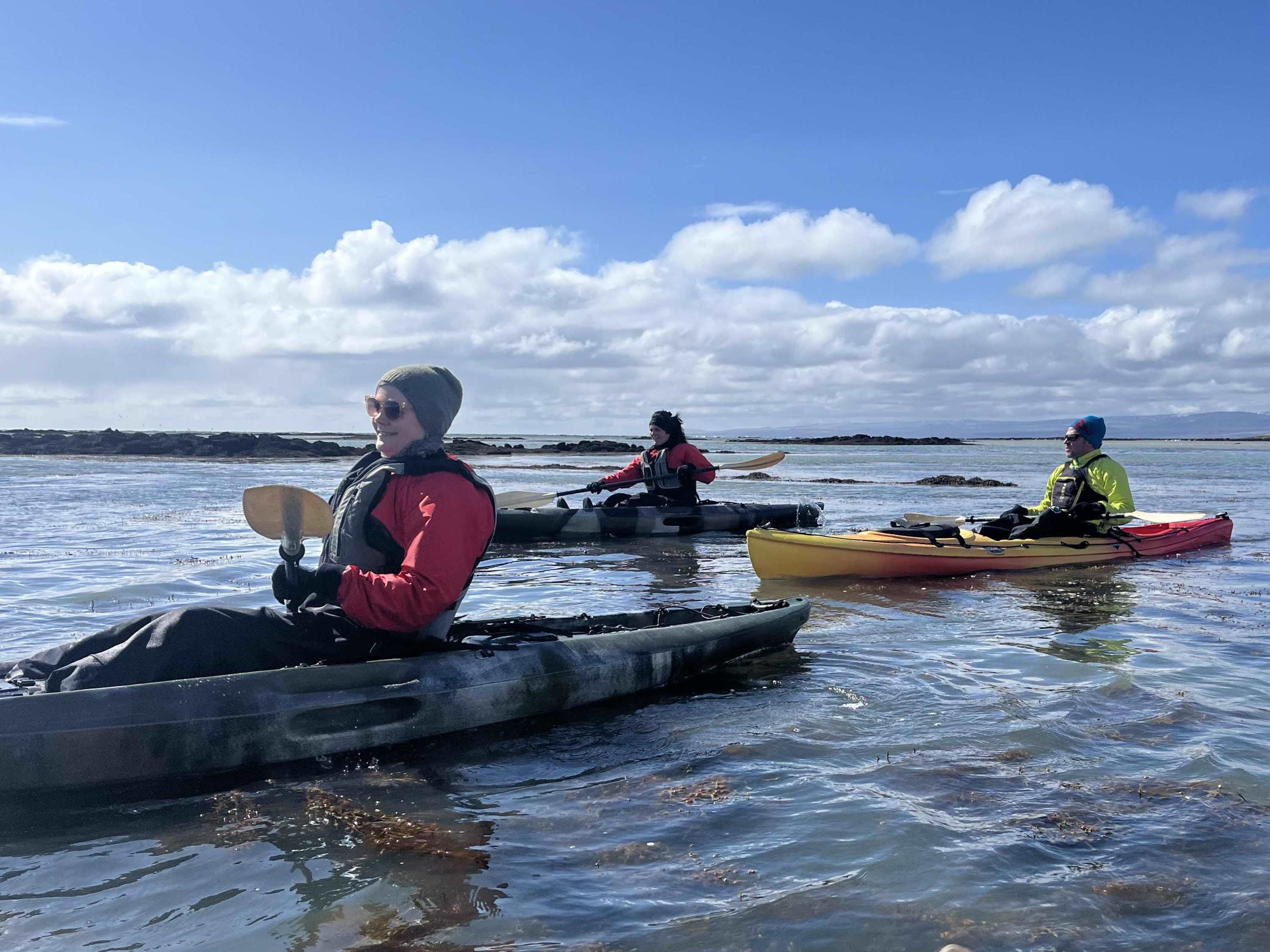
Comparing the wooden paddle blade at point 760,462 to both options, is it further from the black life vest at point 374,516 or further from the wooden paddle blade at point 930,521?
the black life vest at point 374,516

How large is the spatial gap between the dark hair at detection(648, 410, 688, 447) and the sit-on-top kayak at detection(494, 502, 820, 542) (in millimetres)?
1073

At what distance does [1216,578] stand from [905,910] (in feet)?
29.9

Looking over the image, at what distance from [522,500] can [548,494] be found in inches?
40.6

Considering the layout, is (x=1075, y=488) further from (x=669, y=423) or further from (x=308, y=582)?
(x=308, y=582)

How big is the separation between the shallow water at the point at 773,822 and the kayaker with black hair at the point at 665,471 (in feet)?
20.8

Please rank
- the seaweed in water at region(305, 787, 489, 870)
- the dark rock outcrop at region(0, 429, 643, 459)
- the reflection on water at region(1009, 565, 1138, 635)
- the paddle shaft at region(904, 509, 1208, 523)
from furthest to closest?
1. the dark rock outcrop at region(0, 429, 643, 459)
2. the paddle shaft at region(904, 509, 1208, 523)
3. the reflection on water at region(1009, 565, 1138, 635)
4. the seaweed in water at region(305, 787, 489, 870)

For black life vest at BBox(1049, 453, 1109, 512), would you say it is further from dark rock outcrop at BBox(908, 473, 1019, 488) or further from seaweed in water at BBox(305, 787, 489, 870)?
dark rock outcrop at BBox(908, 473, 1019, 488)

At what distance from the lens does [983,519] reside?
12734 millimetres

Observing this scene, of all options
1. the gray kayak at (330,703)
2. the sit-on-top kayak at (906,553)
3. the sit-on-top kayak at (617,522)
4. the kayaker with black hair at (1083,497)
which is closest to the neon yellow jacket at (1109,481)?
the kayaker with black hair at (1083,497)

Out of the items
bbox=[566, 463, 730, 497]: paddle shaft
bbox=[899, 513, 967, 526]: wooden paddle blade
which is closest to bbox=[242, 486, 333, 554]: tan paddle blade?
bbox=[899, 513, 967, 526]: wooden paddle blade

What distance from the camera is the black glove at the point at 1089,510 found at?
10867 mm

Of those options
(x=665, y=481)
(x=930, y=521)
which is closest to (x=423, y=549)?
(x=930, y=521)

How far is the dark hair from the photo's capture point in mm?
13586

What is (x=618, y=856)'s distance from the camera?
346cm
